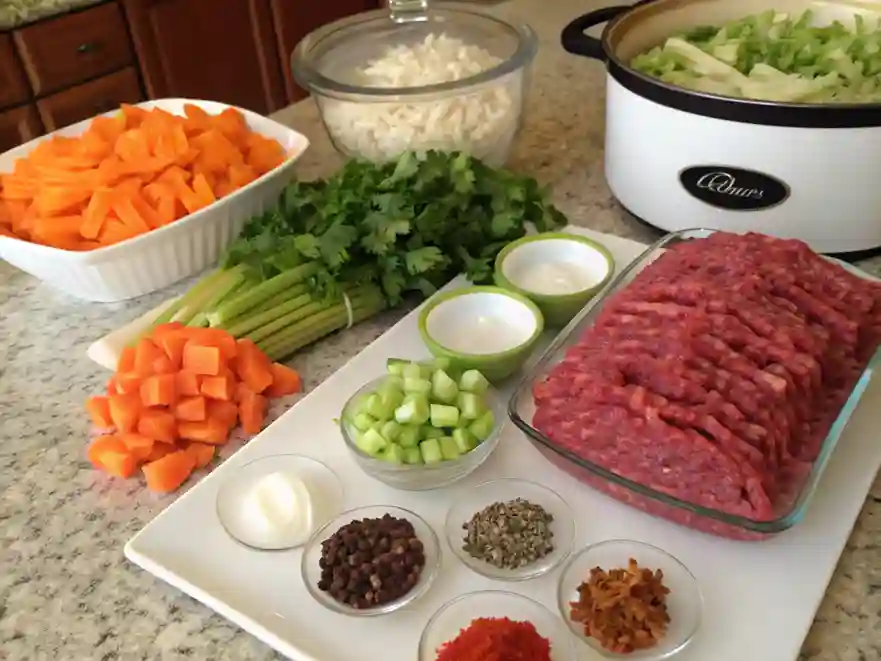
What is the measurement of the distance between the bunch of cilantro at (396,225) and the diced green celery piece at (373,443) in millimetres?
278

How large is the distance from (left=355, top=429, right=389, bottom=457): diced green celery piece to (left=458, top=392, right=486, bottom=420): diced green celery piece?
91mm

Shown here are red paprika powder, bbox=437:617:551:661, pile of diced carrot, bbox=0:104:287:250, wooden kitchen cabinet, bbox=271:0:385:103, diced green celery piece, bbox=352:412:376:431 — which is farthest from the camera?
wooden kitchen cabinet, bbox=271:0:385:103

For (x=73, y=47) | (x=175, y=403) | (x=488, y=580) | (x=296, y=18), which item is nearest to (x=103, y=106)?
(x=73, y=47)

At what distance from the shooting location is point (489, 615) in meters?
0.79

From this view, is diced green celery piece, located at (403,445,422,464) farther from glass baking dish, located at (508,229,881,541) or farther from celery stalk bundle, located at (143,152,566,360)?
celery stalk bundle, located at (143,152,566,360)

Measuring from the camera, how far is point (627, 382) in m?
0.88

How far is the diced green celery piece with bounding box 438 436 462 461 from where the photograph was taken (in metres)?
0.91

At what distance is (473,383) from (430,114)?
50 centimetres

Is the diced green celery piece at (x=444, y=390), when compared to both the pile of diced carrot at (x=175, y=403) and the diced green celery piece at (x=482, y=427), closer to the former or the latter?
the diced green celery piece at (x=482, y=427)

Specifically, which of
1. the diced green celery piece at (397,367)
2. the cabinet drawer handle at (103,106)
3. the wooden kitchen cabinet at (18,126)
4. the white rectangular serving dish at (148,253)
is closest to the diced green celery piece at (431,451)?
the diced green celery piece at (397,367)

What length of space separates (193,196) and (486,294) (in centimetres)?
42

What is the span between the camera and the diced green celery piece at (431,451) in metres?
0.91

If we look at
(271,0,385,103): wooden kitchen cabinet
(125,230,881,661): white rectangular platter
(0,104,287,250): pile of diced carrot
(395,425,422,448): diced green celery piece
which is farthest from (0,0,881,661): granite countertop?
(271,0,385,103): wooden kitchen cabinet

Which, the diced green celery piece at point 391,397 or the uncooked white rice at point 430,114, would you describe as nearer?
the diced green celery piece at point 391,397
